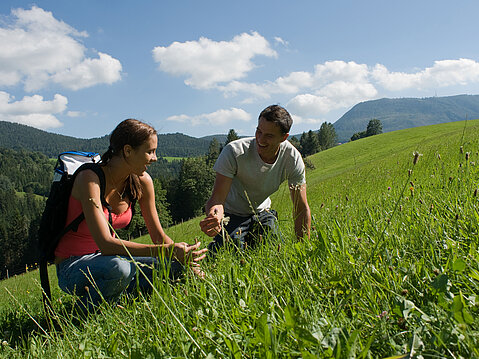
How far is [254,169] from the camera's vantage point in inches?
182

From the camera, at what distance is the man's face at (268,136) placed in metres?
4.27

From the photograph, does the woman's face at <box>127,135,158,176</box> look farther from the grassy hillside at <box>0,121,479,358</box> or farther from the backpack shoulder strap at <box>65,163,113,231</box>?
the grassy hillside at <box>0,121,479,358</box>

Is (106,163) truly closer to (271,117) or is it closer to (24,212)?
(271,117)

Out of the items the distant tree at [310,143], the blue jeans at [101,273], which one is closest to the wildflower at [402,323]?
the blue jeans at [101,273]

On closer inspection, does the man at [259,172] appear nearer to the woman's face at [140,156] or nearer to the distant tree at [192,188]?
the woman's face at [140,156]

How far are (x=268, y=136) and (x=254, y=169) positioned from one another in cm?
52

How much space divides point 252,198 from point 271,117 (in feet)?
3.96

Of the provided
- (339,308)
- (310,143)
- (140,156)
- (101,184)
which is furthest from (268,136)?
(310,143)

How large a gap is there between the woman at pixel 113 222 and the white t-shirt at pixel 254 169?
1.07m

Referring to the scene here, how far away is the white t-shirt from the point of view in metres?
4.49

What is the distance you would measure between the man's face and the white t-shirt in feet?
0.62

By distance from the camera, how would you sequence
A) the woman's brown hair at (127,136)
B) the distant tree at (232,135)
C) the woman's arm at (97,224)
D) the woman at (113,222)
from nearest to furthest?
the woman's arm at (97,224)
the woman at (113,222)
the woman's brown hair at (127,136)
the distant tree at (232,135)

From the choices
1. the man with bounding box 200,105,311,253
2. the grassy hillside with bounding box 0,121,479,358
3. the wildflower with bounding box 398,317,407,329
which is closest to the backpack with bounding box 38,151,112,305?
the grassy hillside with bounding box 0,121,479,358

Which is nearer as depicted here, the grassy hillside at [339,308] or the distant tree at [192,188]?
the grassy hillside at [339,308]
